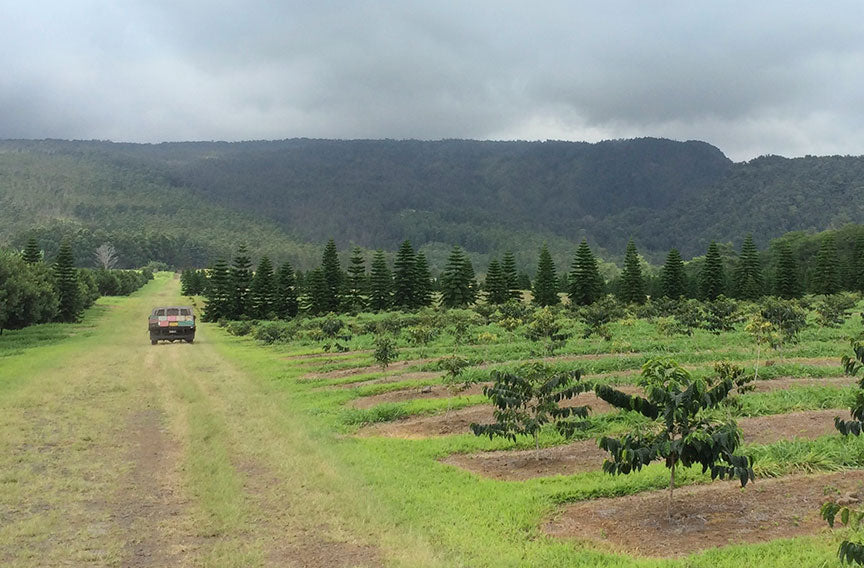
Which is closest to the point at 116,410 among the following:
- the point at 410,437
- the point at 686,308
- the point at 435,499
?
the point at 410,437

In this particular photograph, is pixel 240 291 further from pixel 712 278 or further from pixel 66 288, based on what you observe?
pixel 712 278

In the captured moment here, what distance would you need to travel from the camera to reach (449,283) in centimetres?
7962

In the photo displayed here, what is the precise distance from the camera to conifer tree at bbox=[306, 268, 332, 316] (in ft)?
237

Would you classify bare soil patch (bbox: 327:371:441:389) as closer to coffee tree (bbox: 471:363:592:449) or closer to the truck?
coffee tree (bbox: 471:363:592:449)

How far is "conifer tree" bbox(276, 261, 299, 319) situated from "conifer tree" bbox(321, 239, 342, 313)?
3.42 meters

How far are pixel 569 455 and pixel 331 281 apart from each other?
63969mm

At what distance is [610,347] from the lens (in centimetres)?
2528

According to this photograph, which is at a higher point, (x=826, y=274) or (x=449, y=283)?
(x=826, y=274)

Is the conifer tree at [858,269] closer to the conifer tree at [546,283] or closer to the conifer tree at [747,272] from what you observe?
the conifer tree at [747,272]

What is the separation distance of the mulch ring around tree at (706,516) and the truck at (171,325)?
103 ft

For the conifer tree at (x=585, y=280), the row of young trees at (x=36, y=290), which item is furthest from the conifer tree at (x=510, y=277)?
the row of young trees at (x=36, y=290)

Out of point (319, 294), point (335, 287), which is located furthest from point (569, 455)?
point (335, 287)

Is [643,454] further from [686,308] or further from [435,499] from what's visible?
[686,308]

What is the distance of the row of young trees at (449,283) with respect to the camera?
70125 millimetres
